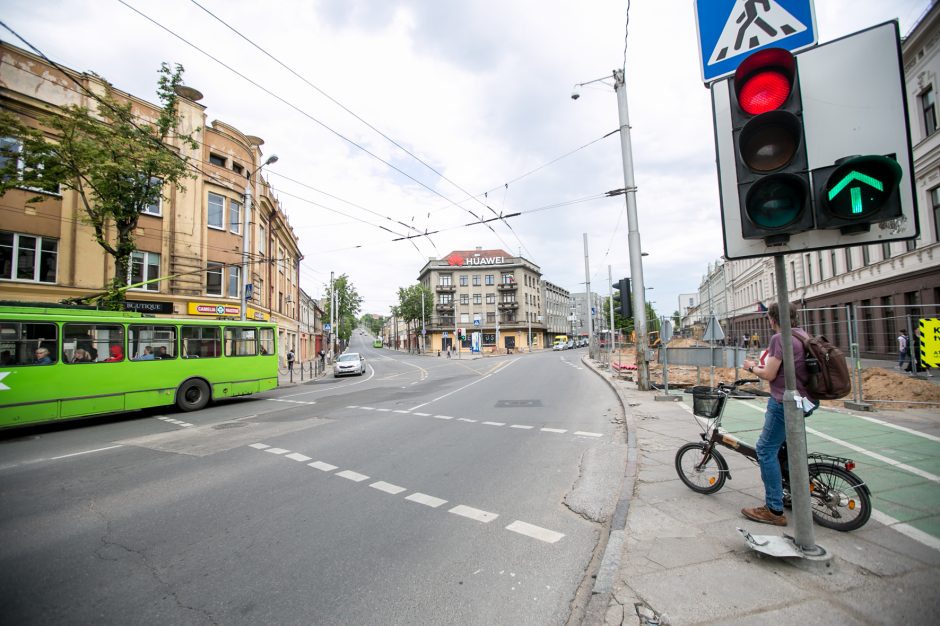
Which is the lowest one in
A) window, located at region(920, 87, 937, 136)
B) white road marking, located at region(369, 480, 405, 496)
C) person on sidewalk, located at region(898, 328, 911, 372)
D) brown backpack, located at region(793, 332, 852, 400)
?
white road marking, located at region(369, 480, 405, 496)

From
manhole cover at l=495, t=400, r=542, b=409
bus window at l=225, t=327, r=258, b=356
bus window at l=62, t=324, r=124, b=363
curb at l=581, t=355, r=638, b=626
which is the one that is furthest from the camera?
bus window at l=225, t=327, r=258, b=356

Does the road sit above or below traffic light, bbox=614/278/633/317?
below

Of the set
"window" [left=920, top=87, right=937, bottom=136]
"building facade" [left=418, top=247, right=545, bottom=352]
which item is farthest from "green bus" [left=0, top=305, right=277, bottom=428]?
"building facade" [left=418, top=247, right=545, bottom=352]

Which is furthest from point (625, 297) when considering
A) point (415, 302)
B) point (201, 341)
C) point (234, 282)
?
point (415, 302)

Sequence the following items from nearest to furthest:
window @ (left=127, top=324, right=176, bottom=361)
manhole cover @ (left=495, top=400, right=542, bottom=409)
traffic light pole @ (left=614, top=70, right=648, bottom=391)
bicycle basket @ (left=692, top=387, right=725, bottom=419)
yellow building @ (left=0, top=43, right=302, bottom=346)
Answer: bicycle basket @ (left=692, top=387, right=725, bottom=419)
window @ (left=127, top=324, right=176, bottom=361)
manhole cover @ (left=495, top=400, right=542, bottom=409)
traffic light pole @ (left=614, top=70, right=648, bottom=391)
yellow building @ (left=0, top=43, right=302, bottom=346)

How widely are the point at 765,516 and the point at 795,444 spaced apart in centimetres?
116

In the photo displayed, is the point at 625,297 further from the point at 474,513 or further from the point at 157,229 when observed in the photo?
the point at 157,229

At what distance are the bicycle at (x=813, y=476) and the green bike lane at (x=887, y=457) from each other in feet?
1.36

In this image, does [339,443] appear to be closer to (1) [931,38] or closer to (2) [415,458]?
(2) [415,458]

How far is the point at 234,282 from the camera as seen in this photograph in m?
24.6

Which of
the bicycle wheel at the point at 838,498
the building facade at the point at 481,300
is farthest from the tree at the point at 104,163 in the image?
the building facade at the point at 481,300

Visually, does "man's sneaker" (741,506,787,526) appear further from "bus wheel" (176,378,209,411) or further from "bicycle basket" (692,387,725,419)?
"bus wheel" (176,378,209,411)

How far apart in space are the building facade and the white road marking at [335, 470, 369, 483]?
2563 inches

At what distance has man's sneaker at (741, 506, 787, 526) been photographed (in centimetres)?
341
